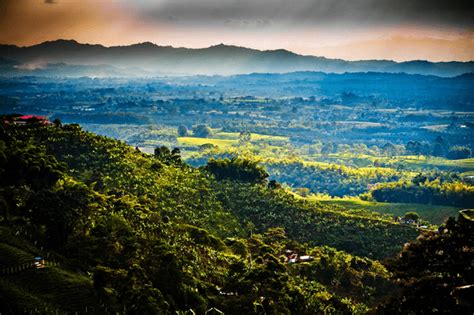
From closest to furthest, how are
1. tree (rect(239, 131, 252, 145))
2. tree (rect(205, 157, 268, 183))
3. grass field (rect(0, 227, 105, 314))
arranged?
grass field (rect(0, 227, 105, 314))
tree (rect(205, 157, 268, 183))
tree (rect(239, 131, 252, 145))

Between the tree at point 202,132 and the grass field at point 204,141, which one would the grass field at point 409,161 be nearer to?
the grass field at point 204,141

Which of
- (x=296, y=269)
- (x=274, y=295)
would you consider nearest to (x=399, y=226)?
(x=296, y=269)

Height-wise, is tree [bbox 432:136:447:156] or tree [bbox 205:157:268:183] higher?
tree [bbox 205:157:268:183]

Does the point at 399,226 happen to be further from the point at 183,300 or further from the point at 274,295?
the point at 183,300

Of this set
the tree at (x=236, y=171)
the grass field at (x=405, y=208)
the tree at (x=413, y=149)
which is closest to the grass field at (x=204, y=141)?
the tree at (x=413, y=149)

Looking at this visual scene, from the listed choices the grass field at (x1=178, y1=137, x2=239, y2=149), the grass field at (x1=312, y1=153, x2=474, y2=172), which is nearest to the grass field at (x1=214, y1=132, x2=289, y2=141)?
the grass field at (x1=178, y1=137, x2=239, y2=149)

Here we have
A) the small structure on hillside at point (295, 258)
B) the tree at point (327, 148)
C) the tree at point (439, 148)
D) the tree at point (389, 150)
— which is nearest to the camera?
the small structure on hillside at point (295, 258)

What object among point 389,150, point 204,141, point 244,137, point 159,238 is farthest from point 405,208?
point 244,137

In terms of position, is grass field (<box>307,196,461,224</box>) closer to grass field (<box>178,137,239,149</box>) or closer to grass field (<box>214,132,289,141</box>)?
grass field (<box>178,137,239,149</box>)

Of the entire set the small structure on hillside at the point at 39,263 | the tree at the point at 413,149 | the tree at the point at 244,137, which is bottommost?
the tree at the point at 413,149
